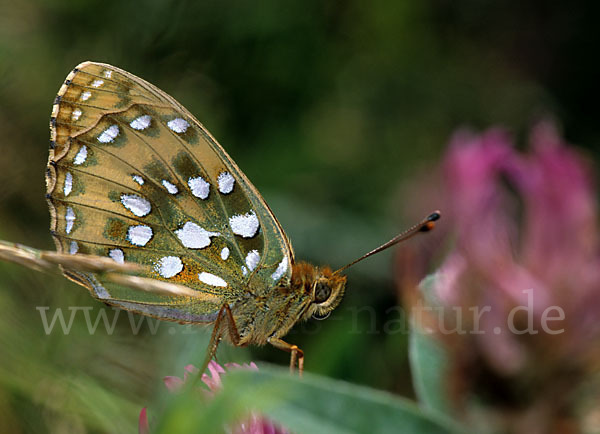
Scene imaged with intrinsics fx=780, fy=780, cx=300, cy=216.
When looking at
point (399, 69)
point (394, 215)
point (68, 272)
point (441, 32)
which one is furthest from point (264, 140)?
point (68, 272)

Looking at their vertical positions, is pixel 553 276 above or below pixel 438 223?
below

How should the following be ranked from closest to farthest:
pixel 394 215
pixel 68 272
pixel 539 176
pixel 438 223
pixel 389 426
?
pixel 389 426 → pixel 539 176 → pixel 68 272 → pixel 438 223 → pixel 394 215

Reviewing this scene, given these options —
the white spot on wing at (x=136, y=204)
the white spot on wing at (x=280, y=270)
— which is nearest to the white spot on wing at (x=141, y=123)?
the white spot on wing at (x=136, y=204)

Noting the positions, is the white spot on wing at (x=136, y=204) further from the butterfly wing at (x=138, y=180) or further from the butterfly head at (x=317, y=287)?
the butterfly head at (x=317, y=287)

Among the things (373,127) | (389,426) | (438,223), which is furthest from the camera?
(373,127)

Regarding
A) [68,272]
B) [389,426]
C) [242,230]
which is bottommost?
[389,426]

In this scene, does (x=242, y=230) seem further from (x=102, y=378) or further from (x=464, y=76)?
(x=464, y=76)

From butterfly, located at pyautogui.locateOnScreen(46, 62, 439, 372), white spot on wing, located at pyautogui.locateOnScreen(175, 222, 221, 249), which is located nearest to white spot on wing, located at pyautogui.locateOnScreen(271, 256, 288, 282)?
butterfly, located at pyautogui.locateOnScreen(46, 62, 439, 372)
